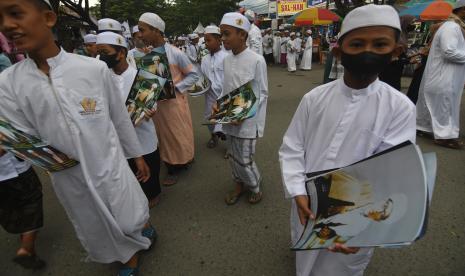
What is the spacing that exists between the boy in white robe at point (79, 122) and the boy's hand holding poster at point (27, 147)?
0.28 feet

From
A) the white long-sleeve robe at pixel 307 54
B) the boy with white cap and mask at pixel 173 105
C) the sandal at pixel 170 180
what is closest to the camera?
the boy with white cap and mask at pixel 173 105

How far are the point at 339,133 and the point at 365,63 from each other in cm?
38

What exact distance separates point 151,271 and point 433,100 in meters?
4.71

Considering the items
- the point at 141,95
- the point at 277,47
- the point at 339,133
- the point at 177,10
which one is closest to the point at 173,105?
the point at 141,95

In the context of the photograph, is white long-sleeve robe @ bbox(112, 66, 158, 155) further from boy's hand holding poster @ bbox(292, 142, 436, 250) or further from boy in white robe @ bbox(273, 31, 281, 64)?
boy in white robe @ bbox(273, 31, 281, 64)

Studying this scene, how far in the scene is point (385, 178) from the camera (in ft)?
3.78

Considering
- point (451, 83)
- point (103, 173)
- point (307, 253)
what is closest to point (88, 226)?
point (103, 173)

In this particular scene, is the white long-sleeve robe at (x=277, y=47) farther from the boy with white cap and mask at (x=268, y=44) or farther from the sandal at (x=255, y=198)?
the sandal at (x=255, y=198)

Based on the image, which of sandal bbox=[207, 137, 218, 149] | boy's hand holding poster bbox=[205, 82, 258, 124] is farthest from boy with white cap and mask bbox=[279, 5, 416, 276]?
sandal bbox=[207, 137, 218, 149]

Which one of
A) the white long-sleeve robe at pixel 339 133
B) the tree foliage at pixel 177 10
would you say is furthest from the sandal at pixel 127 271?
the tree foliage at pixel 177 10

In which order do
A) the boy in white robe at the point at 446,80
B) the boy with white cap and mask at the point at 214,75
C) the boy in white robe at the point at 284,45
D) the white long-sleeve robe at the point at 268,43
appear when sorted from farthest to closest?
the white long-sleeve robe at the point at 268,43 → the boy in white robe at the point at 284,45 → the boy with white cap and mask at the point at 214,75 → the boy in white robe at the point at 446,80

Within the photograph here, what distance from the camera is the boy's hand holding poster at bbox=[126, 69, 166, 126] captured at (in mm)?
2625

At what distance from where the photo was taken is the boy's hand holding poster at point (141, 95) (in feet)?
8.61

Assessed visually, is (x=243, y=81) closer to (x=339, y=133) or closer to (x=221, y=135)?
(x=339, y=133)
